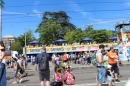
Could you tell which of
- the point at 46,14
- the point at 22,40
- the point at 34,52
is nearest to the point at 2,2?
the point at 34,52

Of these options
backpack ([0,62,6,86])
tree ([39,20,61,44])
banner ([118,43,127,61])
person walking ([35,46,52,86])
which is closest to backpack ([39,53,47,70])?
person walking ([35,46,52,86])

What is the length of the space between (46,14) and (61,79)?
82178 millimetres

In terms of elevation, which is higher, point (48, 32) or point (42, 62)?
point (48, 32)

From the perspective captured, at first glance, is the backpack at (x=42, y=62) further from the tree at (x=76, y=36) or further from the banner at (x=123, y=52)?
the tree at (x=76, y=36)

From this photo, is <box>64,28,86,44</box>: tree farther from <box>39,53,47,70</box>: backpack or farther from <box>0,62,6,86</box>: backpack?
<box>0,62,6,86</box>: backpack

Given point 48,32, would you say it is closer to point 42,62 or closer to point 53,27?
point 53,27

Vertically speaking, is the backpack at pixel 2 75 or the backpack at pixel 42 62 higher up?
the backpack at pixel 42 62

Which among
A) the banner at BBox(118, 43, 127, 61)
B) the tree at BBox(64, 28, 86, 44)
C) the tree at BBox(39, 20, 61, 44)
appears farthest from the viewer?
the tree at BBox(64, 28, 86, 44)

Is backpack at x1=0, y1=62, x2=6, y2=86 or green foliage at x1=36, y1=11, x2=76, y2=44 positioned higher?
green foliage at x1=36, y1=11, x2=76, y2=44

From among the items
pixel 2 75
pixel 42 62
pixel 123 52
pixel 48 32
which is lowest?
pixel 2 75

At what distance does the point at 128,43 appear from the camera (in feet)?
112

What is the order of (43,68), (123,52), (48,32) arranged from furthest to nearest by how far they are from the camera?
(48,32) → (123,52) → (43,68)

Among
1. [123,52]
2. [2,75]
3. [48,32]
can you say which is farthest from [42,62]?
[48,32]

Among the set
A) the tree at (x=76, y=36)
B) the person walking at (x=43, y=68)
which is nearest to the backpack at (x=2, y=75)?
the person walking at (x=43, y=68)
